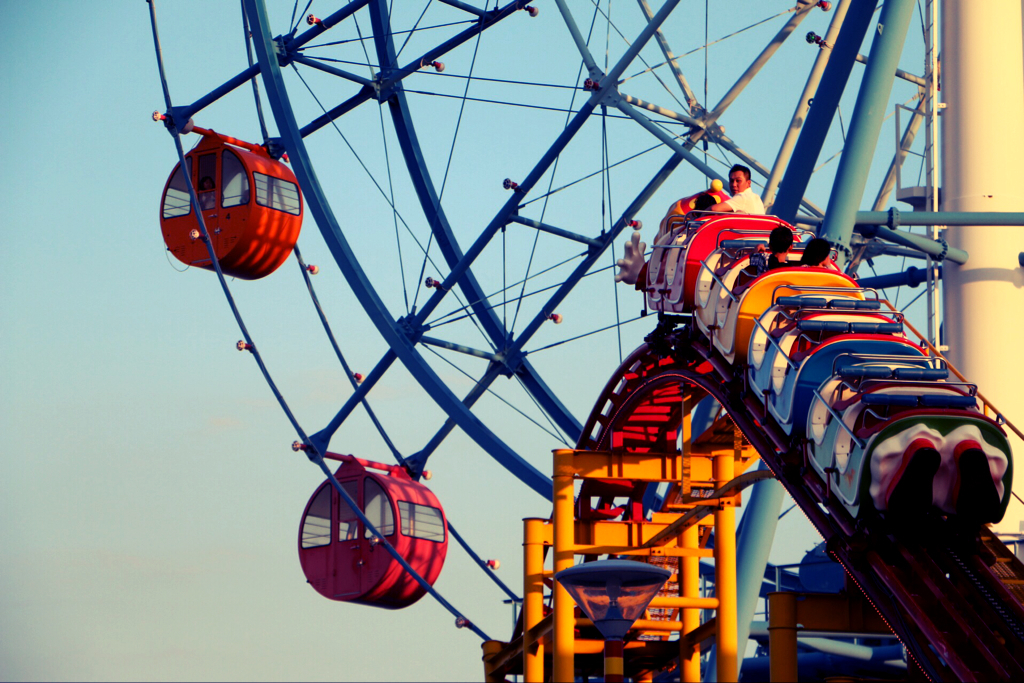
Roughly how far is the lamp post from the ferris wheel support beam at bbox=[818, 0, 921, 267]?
5.64 meters

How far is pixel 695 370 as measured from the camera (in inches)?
515

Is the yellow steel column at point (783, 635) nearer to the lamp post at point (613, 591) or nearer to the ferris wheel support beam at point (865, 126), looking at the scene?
the lamp post at point (613, 591)

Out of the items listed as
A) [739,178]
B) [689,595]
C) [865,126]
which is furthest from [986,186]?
[689,595]

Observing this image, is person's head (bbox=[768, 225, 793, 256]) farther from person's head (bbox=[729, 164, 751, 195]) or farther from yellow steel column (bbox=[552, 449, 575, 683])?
yellow steel column (bbox=[552, 449, 575, 683])

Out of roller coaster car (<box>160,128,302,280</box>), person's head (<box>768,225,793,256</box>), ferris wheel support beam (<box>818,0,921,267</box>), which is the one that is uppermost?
roller coaster car (<box>160,128,302,280</box>)

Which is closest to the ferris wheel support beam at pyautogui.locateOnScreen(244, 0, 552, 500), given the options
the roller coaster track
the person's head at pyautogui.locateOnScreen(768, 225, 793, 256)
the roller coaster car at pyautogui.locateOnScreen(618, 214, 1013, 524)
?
the roller coaster car at pyautogui.locateOnScreen(618, 214, 1013, 524)

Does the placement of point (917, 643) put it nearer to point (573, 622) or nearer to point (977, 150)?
point (573, 622)

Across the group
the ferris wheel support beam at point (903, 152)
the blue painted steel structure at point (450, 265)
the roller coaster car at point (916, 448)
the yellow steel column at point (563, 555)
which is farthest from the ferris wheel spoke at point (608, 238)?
the roller coaster car at point (916, 448)

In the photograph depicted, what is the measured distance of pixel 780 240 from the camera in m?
11.5

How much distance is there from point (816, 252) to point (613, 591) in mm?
3301

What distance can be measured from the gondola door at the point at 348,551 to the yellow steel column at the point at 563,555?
9054 mm

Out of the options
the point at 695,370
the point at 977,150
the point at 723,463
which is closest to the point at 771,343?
the point at 695,370

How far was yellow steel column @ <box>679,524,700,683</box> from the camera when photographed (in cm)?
1443

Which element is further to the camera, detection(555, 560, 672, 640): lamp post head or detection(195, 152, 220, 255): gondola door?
detection(195, 152, 220, 255): gondola door
